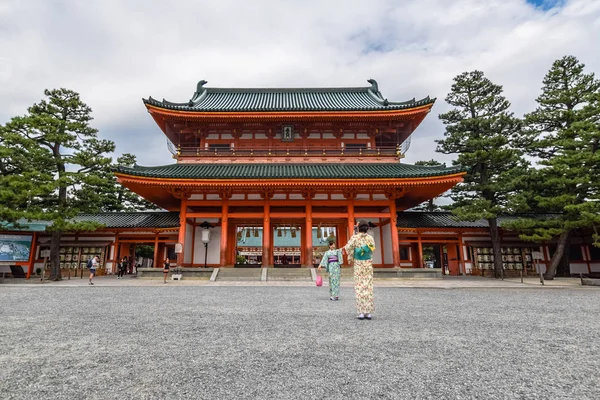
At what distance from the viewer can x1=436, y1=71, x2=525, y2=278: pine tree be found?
18109 mm

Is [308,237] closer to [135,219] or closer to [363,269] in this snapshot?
[363,269]

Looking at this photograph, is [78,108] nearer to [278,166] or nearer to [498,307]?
[278,166]

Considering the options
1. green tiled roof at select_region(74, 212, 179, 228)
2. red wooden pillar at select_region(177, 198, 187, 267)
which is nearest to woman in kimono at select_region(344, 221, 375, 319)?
red wooden pillar at select_region(177, 198, 187, 267)

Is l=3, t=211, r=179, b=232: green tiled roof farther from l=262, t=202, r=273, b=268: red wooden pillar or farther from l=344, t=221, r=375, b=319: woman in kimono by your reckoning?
l=344, t=221, r=375, b=319: woman in kimono

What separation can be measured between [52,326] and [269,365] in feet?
14.4

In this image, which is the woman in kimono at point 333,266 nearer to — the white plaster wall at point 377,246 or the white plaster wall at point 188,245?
the white plaster wall at point 377,246

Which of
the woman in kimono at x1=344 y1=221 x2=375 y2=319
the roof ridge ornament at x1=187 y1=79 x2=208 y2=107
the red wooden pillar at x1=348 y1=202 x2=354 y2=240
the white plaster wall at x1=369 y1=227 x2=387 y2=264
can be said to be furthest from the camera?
the roof ridge ornament at x1=187 y1=79 x2=208 y2=107

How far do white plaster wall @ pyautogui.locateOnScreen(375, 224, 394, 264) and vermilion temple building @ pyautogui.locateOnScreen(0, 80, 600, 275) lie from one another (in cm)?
10

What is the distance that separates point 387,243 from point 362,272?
13745mm

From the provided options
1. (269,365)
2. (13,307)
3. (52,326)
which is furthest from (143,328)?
(13,307)

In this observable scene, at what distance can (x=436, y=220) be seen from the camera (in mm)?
21281

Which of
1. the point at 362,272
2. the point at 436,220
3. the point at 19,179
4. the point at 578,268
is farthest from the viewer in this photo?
the point at 436,220

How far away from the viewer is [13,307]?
741 centimetres

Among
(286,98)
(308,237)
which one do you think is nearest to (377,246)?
(308,237)
